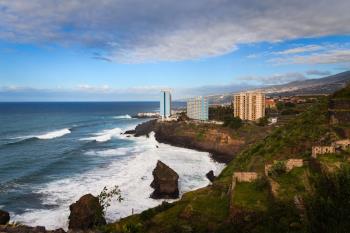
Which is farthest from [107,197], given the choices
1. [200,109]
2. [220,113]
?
[220,113]

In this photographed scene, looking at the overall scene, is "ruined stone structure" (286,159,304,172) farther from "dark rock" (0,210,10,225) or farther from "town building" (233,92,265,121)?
"town building" (233,92,265,121)

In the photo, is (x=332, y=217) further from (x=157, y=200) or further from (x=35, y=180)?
(x=35, y=180)

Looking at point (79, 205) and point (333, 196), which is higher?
point (333, 196)

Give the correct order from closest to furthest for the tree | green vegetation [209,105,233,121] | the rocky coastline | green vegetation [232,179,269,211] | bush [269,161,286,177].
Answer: green vegetation [232,179,269,211]
bush [269,161,286,177]
the rocky coastline
the tree
green vegetation [209,105,233,121]

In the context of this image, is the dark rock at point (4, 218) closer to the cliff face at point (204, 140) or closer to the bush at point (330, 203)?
the bush at point (330, 203)

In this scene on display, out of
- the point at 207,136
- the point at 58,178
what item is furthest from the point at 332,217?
the point at 207,136

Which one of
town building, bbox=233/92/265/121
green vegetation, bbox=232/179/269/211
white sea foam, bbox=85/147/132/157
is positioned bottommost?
white sea foam, bbox=85/147/132/157

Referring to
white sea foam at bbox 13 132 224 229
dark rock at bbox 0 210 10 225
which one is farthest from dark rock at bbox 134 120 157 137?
dark rock at bbox 0 210 10 225
